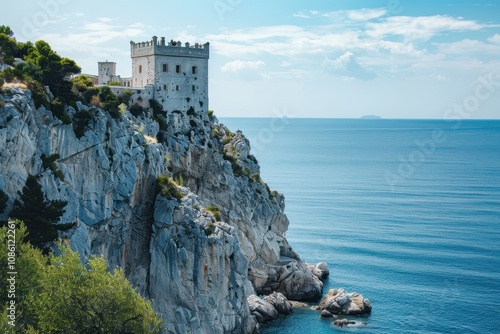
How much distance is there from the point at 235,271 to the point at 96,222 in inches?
605

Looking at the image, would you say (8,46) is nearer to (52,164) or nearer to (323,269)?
(52,164)

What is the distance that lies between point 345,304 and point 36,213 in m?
37.9

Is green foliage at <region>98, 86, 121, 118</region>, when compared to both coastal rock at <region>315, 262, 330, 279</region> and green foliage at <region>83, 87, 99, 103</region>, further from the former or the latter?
coastal rock at <region>315, 262, 330, 279</region>

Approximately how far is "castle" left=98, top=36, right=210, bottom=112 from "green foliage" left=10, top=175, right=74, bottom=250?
78.9 feet

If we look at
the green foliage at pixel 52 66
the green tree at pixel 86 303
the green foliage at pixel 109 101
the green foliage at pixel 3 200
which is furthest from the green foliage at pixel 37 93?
the green tree at pixel 86 303

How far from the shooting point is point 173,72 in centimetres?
7300

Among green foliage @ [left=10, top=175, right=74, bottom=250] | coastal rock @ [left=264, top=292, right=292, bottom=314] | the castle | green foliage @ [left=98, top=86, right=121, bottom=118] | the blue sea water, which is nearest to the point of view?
green foliage @ [left=10, top=175, right=74, bottom=250]

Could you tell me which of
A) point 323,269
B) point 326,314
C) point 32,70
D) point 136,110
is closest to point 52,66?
point 32,70

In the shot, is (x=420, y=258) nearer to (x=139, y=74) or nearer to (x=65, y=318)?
(x=139, y=74)

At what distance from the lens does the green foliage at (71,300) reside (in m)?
33.7

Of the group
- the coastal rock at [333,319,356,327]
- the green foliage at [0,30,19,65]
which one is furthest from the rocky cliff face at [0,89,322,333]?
the coastal rock at [333,319,356,327]

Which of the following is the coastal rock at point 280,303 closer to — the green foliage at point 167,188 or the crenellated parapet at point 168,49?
the green foliage at point 167,188

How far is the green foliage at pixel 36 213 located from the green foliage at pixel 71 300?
964cm

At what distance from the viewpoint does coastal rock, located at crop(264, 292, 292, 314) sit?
70.2m
